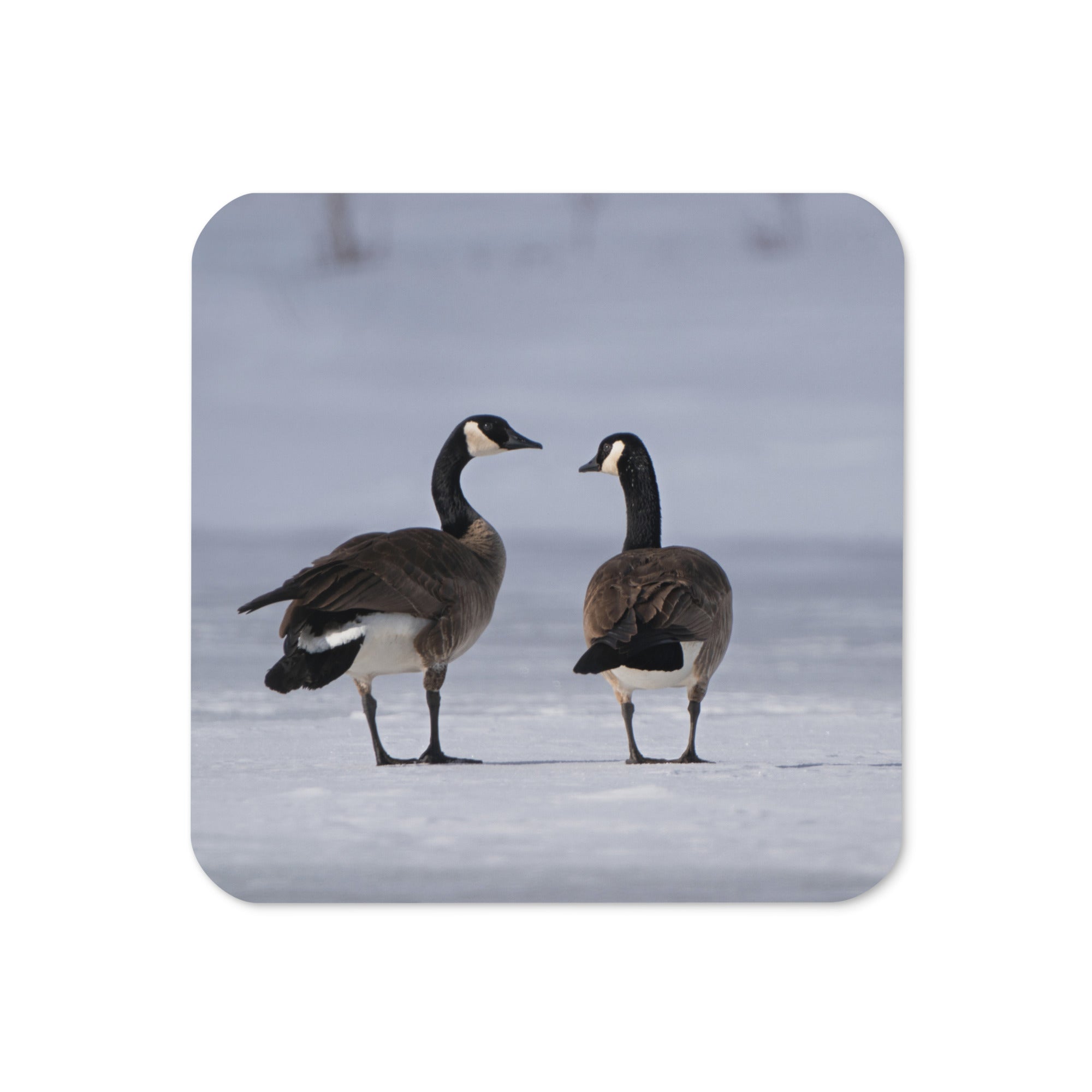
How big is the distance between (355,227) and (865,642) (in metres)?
2.04

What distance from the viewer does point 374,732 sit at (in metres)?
4.10

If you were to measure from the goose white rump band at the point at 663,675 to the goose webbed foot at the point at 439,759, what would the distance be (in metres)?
0.52

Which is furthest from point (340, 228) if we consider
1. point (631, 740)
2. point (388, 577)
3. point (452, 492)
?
point (631, 740)

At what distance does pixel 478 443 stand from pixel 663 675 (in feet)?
3.03

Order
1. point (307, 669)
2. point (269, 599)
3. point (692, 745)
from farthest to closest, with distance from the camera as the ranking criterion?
point (692, 745), point (307, 669), point (269, 599)

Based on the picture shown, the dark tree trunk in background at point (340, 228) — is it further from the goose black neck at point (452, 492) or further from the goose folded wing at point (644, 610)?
the goose folded wing at point (644, 610)

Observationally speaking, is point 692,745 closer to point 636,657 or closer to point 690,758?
point 690,758

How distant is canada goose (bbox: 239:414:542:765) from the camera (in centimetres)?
399

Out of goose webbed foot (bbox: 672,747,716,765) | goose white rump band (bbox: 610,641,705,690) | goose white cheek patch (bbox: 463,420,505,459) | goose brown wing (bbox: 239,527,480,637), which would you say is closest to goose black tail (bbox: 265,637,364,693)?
goose brown wing (bbox: 239,527,480,637)

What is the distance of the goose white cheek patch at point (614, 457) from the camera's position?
405cm

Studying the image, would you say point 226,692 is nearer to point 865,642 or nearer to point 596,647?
point 596,647

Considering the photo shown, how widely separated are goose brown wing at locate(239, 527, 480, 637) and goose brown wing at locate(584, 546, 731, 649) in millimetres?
404

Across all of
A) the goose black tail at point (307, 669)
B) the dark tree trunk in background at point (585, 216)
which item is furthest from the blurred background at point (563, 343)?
the goose black tail at point (307, 669)

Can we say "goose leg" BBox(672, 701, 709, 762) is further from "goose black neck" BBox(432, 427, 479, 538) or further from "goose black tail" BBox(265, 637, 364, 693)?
"goose black tail" BBox(265, 637, 364, 693)
